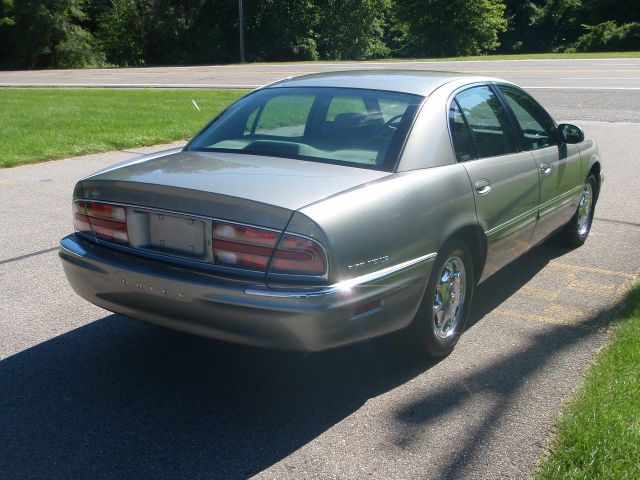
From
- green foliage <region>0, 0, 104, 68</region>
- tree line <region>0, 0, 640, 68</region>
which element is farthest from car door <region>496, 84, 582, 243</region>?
green foliage <region>0, 0, 104, 68</region>

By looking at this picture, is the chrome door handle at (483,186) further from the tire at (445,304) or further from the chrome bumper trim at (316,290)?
the chrome bumper trim at (316,290)

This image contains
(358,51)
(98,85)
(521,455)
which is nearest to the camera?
(521,455)

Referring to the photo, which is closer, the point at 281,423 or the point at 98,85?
the point at 281,423

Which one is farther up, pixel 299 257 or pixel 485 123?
pixel 485 123

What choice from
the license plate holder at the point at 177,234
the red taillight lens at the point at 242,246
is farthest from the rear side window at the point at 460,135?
the license plate holder at the point at 177,234

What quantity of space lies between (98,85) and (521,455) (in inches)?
972

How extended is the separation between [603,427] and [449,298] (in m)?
1.16

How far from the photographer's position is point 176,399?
151 inches

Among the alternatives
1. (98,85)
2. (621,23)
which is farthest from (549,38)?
(98,85)

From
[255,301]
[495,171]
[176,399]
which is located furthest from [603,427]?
[176,399]

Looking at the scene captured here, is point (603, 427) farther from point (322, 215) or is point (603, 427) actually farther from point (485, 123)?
point (485, 123)

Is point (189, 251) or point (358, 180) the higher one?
point (358, 180)

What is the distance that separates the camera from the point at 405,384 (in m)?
4.02

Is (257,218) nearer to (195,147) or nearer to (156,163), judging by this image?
(156,163)
